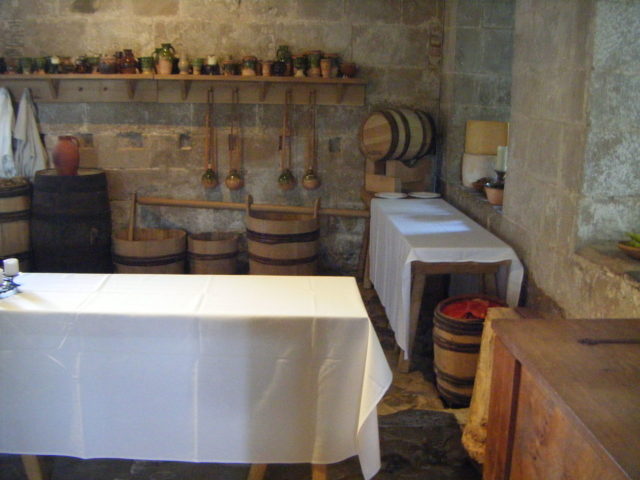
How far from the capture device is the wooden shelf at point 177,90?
16.6 ft

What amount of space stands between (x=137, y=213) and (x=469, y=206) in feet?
8.65

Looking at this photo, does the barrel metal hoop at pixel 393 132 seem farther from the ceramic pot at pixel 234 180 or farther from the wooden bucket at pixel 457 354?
the wooden bucket at pixel 457 354

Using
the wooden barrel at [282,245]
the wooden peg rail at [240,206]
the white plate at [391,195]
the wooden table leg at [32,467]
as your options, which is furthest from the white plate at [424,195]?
the wooden table leg at [32,467]

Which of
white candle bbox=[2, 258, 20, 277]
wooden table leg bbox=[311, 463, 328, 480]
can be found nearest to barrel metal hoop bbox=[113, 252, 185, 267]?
white candle bbox=[2, 258, 20, 277]

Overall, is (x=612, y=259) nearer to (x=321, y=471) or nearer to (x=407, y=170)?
(x=321, y=471)

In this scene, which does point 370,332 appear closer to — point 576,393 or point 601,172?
point 576,393

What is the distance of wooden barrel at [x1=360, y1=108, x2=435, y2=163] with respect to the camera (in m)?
4.64

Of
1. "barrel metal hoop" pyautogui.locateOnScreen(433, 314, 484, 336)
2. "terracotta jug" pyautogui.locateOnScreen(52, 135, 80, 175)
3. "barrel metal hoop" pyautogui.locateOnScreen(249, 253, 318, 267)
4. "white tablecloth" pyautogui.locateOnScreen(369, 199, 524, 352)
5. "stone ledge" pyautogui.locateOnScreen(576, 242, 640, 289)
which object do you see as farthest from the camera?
"terracotta jug" pyautogui.locateOnScreen(52, 135, 80, 175)

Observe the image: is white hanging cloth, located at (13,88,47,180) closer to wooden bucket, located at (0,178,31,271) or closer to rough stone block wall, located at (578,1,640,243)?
wooden bucket, located at (0,178,31,271)

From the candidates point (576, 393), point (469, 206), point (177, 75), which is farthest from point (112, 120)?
point (576, 393)

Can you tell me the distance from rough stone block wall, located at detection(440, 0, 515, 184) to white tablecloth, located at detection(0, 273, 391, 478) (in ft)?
9.60

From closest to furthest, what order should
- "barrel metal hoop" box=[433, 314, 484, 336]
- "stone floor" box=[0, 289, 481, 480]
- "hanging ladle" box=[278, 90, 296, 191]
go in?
"stone floor" box=[0, 289, 481, 480] → "barrel metal hoop" box=[433, 314, 484, 336] → "hanging ladle" box=[278, 90, 296, 191]

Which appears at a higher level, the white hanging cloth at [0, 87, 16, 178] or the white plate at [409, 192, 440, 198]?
the white hanging cloth at [0, 87, 16, 178]

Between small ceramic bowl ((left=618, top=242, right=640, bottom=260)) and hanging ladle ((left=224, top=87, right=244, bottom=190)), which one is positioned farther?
hanging ladle ((left=224, top=87, right=244, bottom=190))
